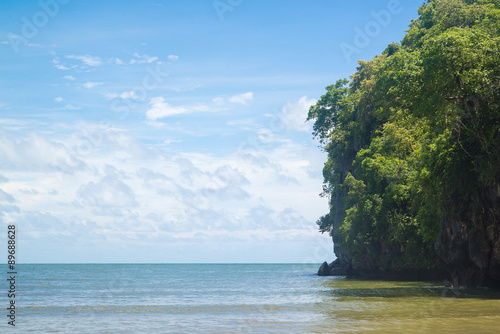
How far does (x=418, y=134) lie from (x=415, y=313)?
1801 cm

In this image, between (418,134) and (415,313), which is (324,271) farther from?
(415,313)

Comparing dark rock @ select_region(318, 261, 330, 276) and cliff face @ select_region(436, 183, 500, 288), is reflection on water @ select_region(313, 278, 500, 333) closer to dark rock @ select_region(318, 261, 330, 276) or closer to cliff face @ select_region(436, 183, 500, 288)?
cliff face @ select_region(436, 183, 500, 288)

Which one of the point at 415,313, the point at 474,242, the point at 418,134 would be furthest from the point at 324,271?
the point at 415,313

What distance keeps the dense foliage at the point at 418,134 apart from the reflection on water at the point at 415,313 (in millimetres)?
5704

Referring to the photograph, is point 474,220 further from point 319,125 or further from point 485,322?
point 319,125

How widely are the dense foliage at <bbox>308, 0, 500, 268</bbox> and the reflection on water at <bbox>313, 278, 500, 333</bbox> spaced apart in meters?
5.70

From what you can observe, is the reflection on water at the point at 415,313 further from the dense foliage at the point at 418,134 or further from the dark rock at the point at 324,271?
the dark rock at the point at 324,271

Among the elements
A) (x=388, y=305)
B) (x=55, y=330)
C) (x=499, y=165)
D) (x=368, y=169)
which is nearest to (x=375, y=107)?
(x=368, y=169)

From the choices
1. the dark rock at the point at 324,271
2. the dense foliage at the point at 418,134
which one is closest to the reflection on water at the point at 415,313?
the dense foliage at the point at 418,134

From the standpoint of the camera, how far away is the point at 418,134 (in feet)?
108

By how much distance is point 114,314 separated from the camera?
2086 centimetres

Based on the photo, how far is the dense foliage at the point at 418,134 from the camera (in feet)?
70.2

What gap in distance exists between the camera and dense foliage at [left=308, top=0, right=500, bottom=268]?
842 inches

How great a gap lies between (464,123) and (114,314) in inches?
730
